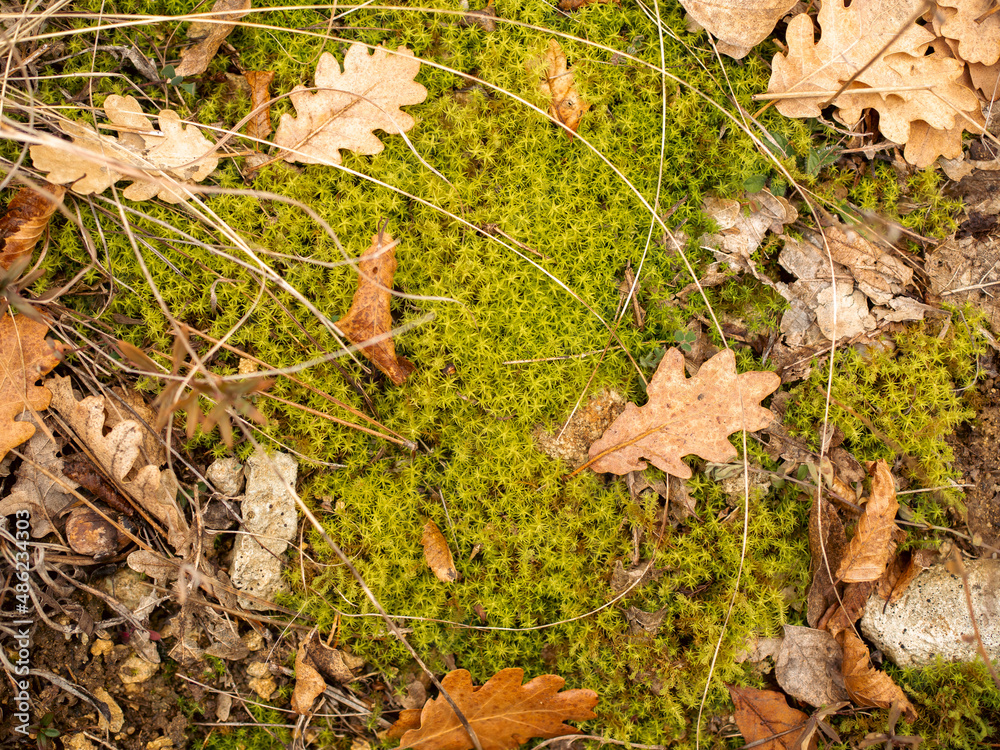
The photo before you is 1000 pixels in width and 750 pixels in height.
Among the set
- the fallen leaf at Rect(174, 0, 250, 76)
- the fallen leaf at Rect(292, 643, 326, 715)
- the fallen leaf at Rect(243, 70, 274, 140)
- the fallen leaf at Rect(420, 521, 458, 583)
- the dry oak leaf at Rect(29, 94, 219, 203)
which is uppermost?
the fallen leaf at Rect(174, 0, 250, 76)

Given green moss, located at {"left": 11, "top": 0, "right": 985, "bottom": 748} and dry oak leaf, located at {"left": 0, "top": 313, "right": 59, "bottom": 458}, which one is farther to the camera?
green moss, located at {"left": 11, "top": 0, "right": 985, "bottom": 748}

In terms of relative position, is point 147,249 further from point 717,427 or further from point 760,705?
point 760,705

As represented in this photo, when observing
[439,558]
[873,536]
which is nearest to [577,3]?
[439,558]

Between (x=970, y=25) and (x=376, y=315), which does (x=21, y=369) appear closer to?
(x=376, y=315)

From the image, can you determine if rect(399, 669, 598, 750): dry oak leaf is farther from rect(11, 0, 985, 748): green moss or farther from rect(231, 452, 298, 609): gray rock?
rect(231, 452, 298, 609): gray rock

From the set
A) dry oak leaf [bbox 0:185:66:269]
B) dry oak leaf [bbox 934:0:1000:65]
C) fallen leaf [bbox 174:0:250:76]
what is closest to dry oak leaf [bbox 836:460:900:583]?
dry oak leaf [bbox 934:0:1000:65]
